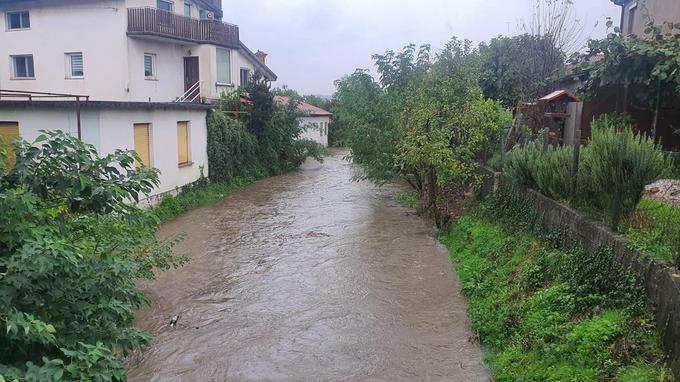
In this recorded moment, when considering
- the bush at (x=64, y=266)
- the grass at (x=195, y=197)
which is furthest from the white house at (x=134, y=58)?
the bush at (x=64, y=266)

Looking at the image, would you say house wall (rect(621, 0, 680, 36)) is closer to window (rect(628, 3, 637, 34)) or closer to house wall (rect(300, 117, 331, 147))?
window (rect(628, 3, 637, 34))

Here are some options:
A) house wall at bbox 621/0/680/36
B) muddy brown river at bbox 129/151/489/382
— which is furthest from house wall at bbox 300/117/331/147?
muddy brown river at bbox 129/151/489/382

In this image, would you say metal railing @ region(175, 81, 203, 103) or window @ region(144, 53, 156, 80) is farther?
metal railing @ region(175, 81, 203, 103)

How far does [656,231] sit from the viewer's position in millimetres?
6391

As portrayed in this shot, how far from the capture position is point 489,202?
513 inches

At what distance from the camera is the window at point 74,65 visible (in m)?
24.5

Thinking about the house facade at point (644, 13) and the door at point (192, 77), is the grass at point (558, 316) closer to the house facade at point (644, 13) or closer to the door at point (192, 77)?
the house facade at point (644, 13)

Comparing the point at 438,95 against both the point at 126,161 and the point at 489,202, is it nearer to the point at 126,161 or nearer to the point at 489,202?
the point at 489,202

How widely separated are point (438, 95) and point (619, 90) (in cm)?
439

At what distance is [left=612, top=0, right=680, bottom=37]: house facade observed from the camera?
16609 mm

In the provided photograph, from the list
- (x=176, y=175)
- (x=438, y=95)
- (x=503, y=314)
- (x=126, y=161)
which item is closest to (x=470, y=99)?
(x=438, y=95)

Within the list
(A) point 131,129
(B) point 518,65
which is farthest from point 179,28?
(B) point 518,65

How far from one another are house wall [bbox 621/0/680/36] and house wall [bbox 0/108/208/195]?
13605 mm

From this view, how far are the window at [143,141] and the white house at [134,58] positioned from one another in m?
0.87
